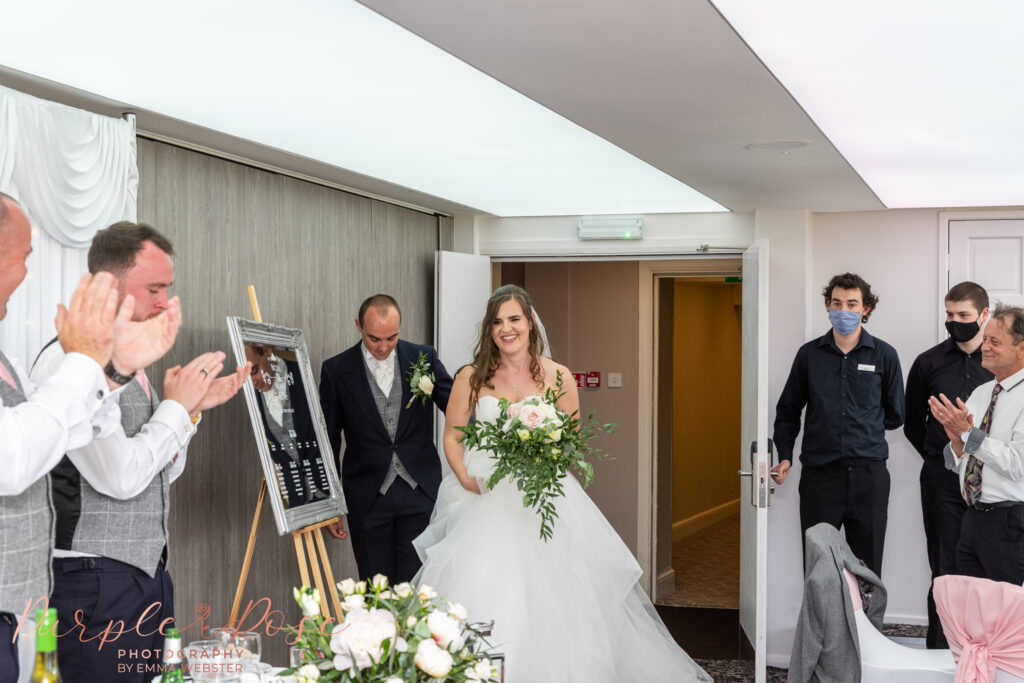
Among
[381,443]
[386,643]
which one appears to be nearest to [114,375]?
[386,643]

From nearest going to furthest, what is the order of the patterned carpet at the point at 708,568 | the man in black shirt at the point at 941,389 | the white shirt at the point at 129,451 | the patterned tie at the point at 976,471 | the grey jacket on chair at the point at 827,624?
the white shirt at the point at 129,451 → the grey jacket on chair at the point at 827,624 → the patterned tie at the point at 976,471 → the man in black shirt at the point at 941,389 → the patterned carpet at the point at 708,568

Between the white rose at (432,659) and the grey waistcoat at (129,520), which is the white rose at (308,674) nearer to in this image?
the white rose at (432,659)

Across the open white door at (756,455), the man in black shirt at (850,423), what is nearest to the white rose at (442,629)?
the open white door at (756,455)

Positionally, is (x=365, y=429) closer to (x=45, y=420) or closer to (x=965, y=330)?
(x=45, y=420)

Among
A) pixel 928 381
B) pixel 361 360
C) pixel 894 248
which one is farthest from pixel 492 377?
pixel 894 248

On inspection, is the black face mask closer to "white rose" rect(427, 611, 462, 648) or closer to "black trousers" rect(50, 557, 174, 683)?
"black trousers" rect(50, 557, 174, 683)

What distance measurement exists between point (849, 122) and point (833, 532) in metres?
1.64

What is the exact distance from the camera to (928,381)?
5.45 meters

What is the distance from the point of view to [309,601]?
166 centimetres

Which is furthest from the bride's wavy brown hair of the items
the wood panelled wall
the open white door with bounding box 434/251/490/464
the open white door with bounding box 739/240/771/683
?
the open white door with bounding box 434/251/490/464

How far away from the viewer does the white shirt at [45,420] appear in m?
1.79

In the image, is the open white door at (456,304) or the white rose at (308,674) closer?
the white rose at (308,674)

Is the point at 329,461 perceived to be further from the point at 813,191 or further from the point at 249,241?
the point at 813,191

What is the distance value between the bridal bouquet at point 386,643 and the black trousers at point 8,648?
27.6 inches
